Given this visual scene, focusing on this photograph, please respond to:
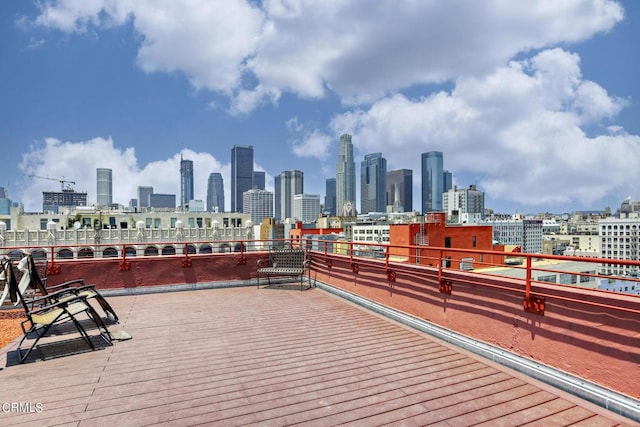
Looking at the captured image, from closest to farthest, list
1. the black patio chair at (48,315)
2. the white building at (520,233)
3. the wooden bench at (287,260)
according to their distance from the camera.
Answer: the black patio chair at (48,315) < the wooden bench at (287,260) < the white building at (520,233)

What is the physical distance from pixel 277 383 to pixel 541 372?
293 cm

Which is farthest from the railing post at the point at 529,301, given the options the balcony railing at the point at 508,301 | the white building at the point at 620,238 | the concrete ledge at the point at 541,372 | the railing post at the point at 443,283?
the white building at the point at 620,238

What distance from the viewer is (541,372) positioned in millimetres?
4090

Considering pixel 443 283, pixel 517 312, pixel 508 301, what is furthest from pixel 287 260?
pixel 517 312

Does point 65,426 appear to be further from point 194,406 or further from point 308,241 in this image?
point 308,241

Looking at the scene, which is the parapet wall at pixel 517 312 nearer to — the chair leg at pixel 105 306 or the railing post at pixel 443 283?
the railing post at pixel 443 283

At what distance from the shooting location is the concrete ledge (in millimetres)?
3418

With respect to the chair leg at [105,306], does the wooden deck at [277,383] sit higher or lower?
lower

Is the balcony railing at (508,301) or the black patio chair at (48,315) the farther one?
the black patio chair at (48,315)

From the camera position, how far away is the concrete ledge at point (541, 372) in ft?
11.2

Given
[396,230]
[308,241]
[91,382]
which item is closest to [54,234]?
[396,230]

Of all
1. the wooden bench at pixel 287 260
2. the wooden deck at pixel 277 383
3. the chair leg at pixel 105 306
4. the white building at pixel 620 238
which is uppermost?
the wooden bench at pixel 287 260

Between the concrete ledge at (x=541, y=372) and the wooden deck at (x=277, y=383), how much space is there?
11 cm

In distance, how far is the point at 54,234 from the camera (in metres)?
54.2
